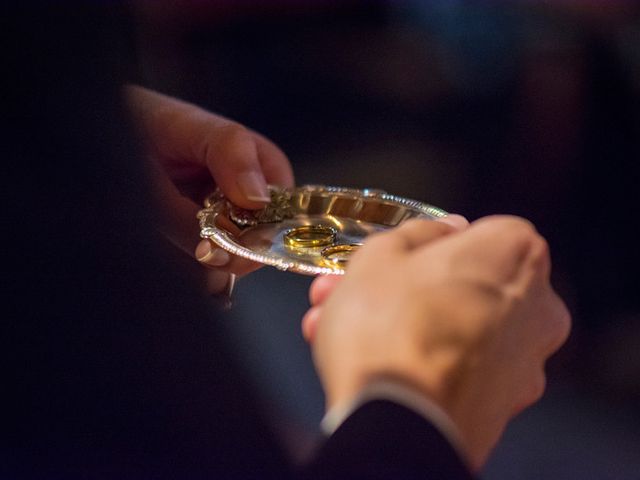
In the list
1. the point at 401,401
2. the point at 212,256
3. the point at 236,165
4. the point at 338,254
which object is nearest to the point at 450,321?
the point at 401,401

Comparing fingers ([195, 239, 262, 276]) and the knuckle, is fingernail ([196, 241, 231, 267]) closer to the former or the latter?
fingers ([195, 239, 262, 276])

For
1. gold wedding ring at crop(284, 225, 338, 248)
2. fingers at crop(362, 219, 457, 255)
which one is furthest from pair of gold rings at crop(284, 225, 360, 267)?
fingers at crop(362, 219, 457, 255)

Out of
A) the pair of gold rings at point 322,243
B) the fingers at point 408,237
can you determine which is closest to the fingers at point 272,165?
the pair of gold rings at point 322,243

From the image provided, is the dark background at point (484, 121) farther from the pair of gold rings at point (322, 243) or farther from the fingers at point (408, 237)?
the fingers at point (408, 237)

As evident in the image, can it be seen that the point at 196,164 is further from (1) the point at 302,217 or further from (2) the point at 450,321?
(2) the point at 450,321

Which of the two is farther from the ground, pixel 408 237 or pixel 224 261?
pixel 408 237
